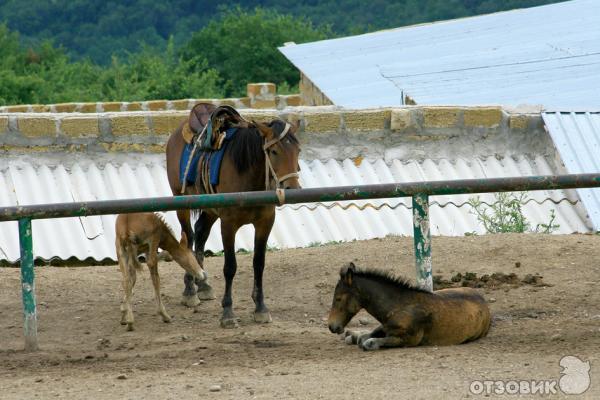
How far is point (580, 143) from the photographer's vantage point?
1427cm

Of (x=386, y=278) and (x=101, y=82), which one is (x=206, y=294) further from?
(x=101, y=82)

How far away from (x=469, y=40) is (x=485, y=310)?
15.2m

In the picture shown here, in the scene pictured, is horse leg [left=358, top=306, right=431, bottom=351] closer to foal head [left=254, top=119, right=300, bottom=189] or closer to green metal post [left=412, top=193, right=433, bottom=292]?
green metal post [left=412, top=193, right=433, bottom=292]

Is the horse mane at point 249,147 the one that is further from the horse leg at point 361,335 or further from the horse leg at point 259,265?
the horse leg at point 361,335

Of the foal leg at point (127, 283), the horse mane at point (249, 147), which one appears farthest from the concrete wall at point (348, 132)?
the foal leg at point (127, 283)

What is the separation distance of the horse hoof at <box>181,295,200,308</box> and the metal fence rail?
75.4 inches

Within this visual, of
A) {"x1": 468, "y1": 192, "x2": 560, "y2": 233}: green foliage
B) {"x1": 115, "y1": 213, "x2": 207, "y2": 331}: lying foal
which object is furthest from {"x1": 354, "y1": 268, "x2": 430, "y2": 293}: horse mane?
{"x1": 468, "y1": 192, "x2": 560, "y2": 233}: green foliage

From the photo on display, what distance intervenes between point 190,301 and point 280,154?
1.63 metres

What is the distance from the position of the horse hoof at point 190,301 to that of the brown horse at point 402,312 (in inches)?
85.3

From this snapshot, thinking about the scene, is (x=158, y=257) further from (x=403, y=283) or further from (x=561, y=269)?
(x=561, y=269)

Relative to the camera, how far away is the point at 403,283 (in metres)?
8.20

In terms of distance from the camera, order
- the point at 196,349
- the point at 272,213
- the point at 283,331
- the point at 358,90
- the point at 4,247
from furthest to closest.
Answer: the point at 358,90
the point at 4,247
the point at 272,213
the point at 283,331
the point at 196,349

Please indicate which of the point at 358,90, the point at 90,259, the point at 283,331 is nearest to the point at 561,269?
the point at 283,331

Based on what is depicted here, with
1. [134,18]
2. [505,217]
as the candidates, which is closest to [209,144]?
[505,217]
